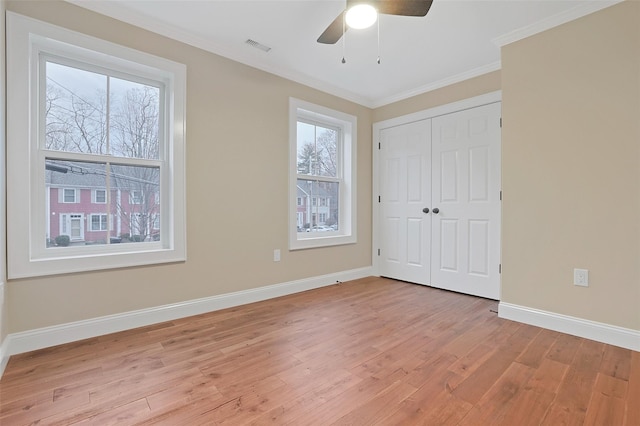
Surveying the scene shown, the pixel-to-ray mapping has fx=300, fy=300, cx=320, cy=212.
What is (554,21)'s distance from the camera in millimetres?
2414

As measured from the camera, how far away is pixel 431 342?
2.18 m

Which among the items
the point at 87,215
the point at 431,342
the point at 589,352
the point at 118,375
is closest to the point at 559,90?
the point at 589,352

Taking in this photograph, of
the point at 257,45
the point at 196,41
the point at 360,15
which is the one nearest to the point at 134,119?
the point at 196,41

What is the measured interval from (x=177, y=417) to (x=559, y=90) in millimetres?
3388

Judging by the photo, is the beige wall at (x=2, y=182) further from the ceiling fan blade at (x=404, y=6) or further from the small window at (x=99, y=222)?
the ceiling fan blade at (x=404, y=6)

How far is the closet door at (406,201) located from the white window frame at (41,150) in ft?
8.76

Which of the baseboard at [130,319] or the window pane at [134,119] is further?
the window pane at [134,119]

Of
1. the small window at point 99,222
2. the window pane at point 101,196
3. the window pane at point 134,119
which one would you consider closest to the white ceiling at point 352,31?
the window pane at point 134,119

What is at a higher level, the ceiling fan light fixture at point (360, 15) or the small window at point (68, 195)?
the ceiling fan light fixture at point (360, 15)

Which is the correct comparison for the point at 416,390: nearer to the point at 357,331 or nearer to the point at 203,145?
the point at 357,331

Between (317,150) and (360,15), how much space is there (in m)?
2.13

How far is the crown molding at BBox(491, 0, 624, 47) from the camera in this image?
221 centimetres

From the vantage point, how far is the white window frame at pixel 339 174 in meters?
3.46

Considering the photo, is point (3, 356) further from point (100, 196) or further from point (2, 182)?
point (100, 196)
